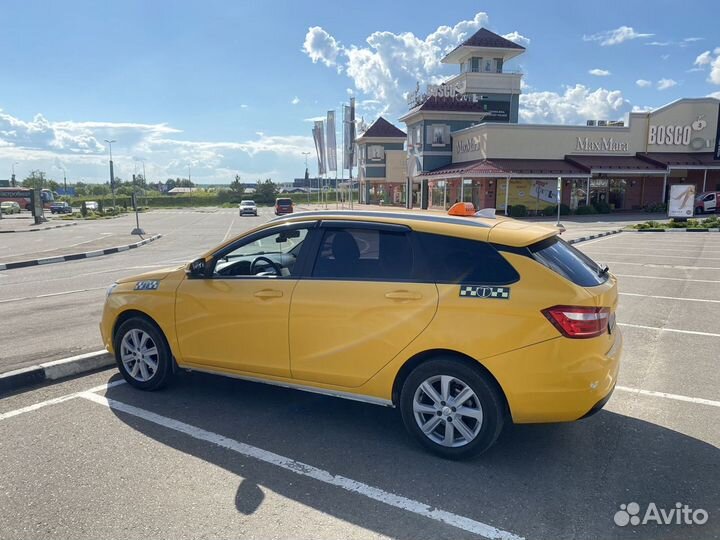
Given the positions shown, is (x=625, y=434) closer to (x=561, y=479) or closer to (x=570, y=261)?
(x=561, y=479)

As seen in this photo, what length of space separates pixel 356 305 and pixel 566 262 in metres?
1.55

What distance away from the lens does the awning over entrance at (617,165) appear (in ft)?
122

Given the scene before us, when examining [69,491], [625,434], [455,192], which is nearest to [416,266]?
[625,434]

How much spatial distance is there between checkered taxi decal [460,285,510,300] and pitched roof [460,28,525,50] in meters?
49.1

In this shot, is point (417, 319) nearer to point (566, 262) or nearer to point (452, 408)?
point (452, 408)

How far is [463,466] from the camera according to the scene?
11.7 feet

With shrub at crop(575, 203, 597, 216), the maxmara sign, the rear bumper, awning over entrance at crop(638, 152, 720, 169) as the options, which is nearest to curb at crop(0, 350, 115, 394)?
the rear bumper

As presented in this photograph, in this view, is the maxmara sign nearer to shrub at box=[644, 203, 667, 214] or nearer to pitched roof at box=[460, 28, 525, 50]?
shrub at box=[644, 203, 667, 214]

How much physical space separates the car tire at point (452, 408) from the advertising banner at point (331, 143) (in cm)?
4254

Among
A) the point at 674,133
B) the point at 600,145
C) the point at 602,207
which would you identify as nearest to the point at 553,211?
the point at 602,207

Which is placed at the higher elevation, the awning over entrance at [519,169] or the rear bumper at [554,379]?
the awning over entrance at [519,169]

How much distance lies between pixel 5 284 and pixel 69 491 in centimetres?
1040

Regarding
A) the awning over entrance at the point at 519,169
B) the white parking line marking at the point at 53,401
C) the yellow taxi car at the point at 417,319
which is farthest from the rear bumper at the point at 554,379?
the awning over entrance at the point at 519,169

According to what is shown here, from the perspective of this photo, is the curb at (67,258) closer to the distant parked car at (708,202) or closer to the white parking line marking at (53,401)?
the white parking line marking at (53,401)
